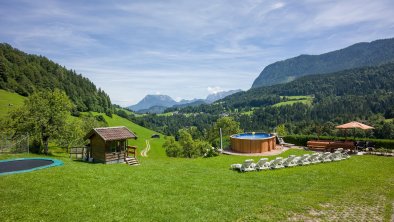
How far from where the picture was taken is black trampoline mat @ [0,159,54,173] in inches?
790

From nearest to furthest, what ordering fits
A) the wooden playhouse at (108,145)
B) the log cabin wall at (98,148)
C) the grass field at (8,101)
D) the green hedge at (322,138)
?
the wooden playhouse at (108,145), the log cabin wall at (98,148), the green hedge at (322,138), the grass field at (8,101)

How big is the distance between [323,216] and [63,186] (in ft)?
43.9

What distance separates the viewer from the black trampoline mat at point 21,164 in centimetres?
2006

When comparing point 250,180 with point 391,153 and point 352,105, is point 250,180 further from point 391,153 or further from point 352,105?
point 352,105

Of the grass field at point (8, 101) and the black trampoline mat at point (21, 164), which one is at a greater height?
the grass field at point (8, 101)

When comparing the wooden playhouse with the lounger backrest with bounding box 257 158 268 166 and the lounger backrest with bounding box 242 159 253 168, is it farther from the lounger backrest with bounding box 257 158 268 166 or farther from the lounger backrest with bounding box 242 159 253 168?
the lounger backrest with bounding box 257 158 268 166

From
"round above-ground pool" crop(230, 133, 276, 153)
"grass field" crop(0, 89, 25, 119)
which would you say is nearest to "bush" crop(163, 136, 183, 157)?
"round above-ground pool" crop(230, 133, 276, 153)

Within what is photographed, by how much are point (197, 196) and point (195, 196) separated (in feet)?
0.35

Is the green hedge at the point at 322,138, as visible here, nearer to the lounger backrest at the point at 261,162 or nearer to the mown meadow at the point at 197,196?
the mown meadow at the point at 197,196

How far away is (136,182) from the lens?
1725 centimetres

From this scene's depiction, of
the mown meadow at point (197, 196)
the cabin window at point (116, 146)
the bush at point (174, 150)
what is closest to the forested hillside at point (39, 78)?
the bush at point (174, 150)

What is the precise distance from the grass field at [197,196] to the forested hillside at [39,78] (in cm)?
9492

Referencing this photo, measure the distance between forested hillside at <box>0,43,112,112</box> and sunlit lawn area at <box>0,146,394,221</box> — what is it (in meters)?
95.0

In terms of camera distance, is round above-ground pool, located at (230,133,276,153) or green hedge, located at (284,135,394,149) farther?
round above-ground pool, located at (230,133,276,153)
